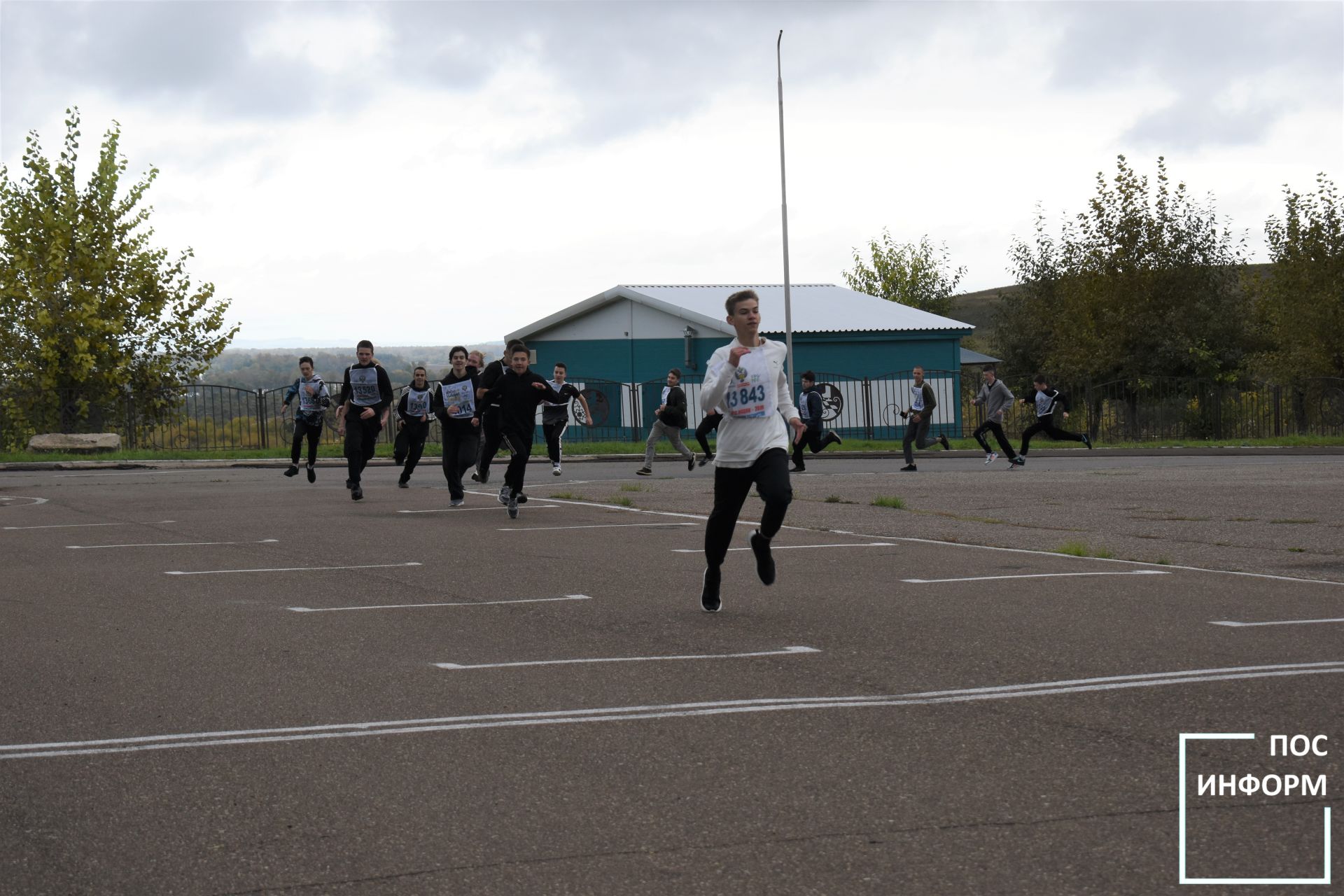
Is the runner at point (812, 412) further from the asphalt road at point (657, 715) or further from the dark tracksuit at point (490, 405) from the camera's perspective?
the asphalt road at point (657, 715)

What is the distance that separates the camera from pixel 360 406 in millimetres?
17859

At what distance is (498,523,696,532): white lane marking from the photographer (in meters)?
13.9

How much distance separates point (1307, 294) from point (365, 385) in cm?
3090

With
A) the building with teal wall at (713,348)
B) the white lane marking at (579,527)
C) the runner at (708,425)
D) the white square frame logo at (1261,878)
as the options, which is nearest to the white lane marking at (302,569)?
the runner at (708,425)

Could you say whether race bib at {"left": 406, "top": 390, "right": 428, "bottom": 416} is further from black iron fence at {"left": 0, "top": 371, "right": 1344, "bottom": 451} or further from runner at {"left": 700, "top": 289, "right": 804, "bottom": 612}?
black iron fence at {"left": 0, "top": 371, "right": 1344, "bottom": 451}

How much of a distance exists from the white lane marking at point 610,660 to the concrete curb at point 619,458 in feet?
72.7

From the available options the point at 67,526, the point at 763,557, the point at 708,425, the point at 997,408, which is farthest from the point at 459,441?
the point at 997,408

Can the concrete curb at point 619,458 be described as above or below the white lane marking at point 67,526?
above

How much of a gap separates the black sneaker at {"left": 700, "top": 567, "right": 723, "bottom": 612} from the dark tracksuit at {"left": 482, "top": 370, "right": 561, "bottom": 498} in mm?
6556

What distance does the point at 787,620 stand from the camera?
27.2ft

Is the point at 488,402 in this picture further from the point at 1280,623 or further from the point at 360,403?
the point at 1280,623

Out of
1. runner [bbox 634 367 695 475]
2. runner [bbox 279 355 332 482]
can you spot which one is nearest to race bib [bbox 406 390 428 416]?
runner [bbox 279 355 332 482]

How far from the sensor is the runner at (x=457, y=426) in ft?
55.8

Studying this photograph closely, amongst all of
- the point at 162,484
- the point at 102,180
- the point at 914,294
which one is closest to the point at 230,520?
the point at 162,484
